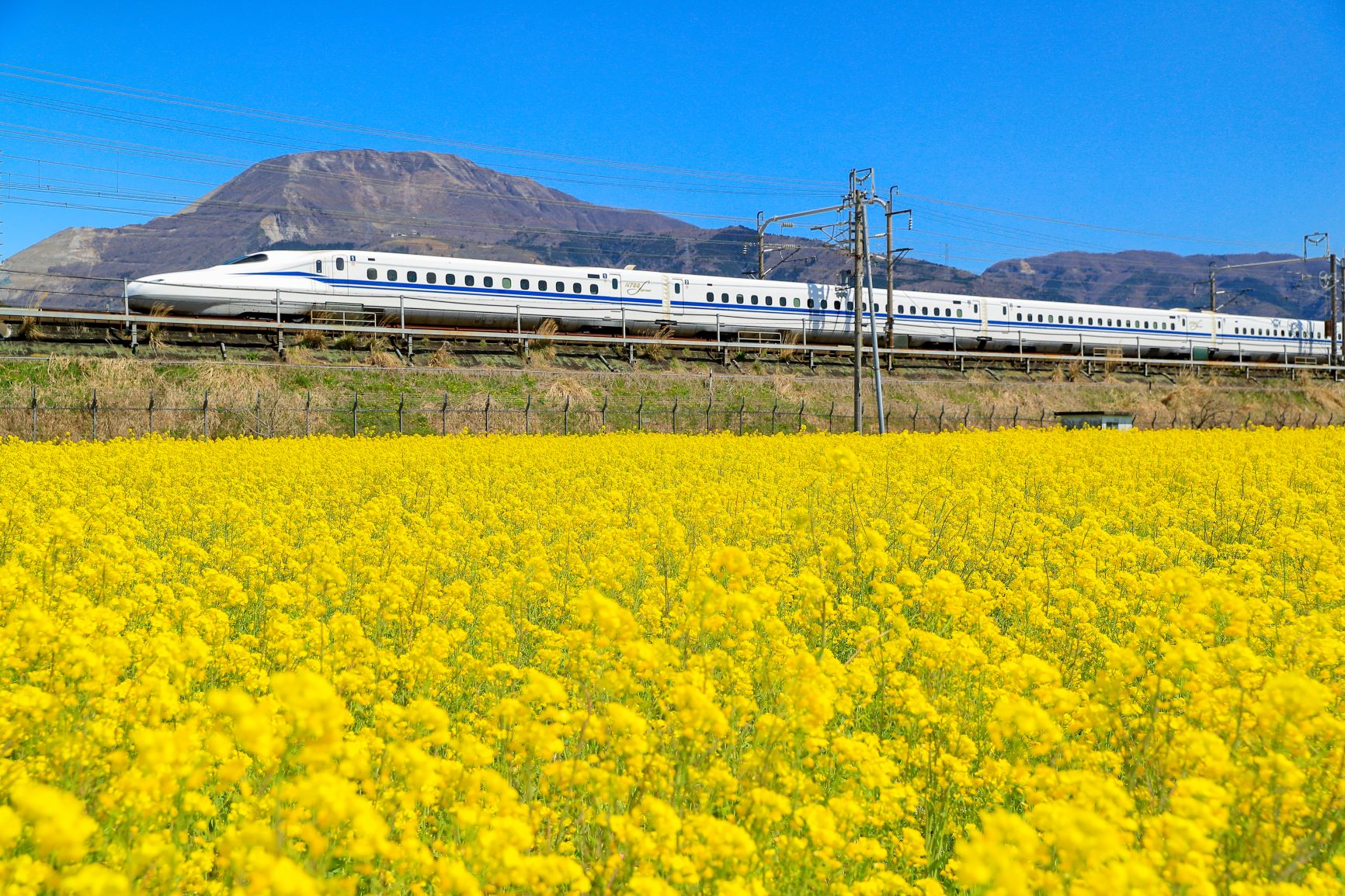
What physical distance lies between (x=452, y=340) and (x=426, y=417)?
5159 millimetres

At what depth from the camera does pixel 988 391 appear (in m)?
34.2

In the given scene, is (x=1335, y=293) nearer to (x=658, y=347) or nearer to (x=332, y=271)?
(x=658, y=347)

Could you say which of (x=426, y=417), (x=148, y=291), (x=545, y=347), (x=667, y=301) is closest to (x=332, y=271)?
(x=148, y=291)

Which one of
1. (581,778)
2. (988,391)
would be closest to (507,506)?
(581,778)

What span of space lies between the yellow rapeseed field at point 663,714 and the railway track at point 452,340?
16.5m

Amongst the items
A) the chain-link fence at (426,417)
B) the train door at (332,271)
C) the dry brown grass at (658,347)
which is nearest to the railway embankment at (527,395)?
the chain-link fence at (426,417)

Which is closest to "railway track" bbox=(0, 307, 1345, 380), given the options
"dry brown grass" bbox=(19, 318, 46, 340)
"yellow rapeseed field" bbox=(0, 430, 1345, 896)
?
"dry brown grass" bbox=(19, 318, 46, 340)

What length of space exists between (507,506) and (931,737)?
6203 mm

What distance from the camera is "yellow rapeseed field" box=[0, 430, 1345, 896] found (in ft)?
6.20

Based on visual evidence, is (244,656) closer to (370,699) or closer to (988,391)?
(370,699)

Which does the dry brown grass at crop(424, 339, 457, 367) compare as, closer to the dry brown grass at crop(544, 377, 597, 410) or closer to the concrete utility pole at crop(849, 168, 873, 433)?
the dry brown grass at crop(544, 377, 597, 410)

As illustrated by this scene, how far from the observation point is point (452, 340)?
87.2 feet

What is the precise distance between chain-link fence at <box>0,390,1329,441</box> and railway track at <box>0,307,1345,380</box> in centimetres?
242

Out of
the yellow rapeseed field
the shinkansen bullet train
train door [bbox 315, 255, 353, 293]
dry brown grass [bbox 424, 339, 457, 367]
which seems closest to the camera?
the yellow rapeseed field
